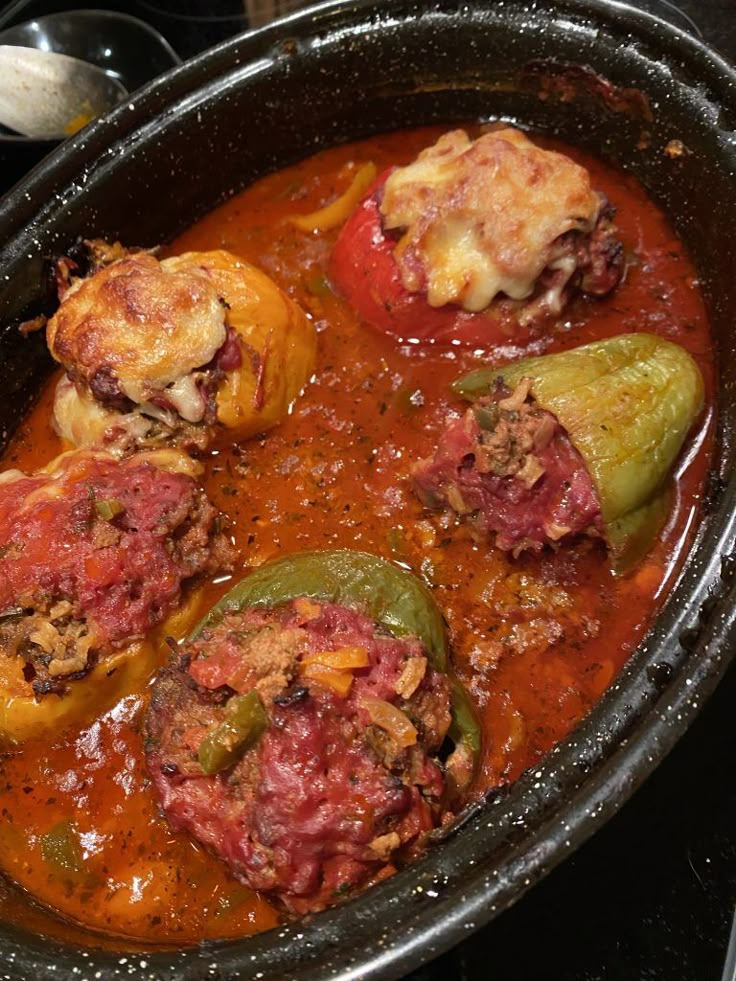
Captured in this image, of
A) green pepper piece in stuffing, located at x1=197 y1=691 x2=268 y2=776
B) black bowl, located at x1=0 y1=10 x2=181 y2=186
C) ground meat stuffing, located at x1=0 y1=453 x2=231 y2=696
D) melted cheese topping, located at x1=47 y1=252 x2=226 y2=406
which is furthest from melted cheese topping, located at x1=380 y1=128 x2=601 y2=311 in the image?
black bowl, located at x1=0 y1=10 x2=181 y2=186

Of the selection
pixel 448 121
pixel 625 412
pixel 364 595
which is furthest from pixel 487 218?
pixel 364 595

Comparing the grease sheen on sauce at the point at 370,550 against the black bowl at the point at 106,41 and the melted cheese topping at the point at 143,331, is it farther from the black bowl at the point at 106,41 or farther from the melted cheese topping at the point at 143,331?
the black bowl at the point at 106,41

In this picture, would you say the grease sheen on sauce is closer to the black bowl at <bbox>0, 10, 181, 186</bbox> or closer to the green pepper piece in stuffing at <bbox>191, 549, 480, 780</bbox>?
the green pepper piece in stuffing at <bbox>191, 549, 480, 780</bbox>

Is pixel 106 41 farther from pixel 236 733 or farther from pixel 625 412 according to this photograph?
pixel 236 733

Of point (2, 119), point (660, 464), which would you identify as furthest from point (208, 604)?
point (2, 119)

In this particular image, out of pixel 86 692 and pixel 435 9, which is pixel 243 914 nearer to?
pixel 86 692

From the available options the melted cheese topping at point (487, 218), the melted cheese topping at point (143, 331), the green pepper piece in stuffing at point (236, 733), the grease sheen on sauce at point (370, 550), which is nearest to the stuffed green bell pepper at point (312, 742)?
the green pepper piece in stuffing at point (236, 733)
